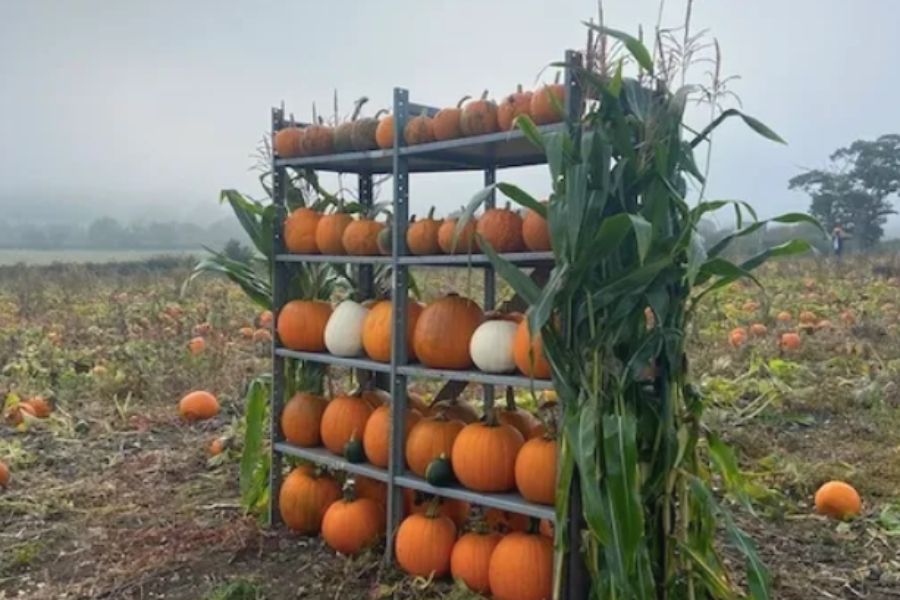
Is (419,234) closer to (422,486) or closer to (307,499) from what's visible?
(422,486)

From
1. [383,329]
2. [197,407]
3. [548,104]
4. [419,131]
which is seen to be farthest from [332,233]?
[197,407]

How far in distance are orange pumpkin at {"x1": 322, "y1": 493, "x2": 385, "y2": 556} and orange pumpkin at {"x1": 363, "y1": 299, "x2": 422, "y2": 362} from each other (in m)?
0.74

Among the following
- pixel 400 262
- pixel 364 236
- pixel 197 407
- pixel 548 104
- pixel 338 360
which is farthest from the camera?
pixel 197 407

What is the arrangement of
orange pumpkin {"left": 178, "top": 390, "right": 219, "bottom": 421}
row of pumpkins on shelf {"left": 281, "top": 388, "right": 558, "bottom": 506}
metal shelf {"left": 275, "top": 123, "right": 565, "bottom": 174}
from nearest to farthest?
1. row of pumpkins on shelf {"left": 281, "top": 388, "right": 558, "bottom": 506}
2. metal shelf {"left": 275, "top": 123, "right": 565, "bottom": 174}
3. orange pumpkin {"left": 178, "top": 390, "right": 219, "bottom": 421}

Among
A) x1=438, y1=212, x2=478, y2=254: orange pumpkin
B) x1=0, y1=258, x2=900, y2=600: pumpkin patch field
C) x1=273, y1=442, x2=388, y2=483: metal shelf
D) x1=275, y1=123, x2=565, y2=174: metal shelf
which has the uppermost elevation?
x1=275, y1=123, x2=565, y2=174: metal shelf

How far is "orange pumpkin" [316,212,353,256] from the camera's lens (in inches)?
166

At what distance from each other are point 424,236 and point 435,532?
1320 mm

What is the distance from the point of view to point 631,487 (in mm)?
2887

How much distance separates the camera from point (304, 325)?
4.33 metres

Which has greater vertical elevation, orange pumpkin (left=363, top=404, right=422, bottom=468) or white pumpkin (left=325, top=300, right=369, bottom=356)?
white pumpkin (left=325, top=300, right=369, bottom=356)

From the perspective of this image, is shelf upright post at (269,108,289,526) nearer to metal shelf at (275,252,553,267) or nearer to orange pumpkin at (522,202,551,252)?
metal shelf at (275,252,553,267)

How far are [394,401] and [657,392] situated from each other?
125cm

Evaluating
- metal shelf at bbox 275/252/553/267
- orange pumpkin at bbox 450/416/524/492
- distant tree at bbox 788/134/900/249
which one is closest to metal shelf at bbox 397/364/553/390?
orange pumpkin at bbox 450/416/524/492

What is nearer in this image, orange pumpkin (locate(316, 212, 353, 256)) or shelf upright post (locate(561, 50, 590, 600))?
shelf upright post (locate(561, 50, 590, 600))
